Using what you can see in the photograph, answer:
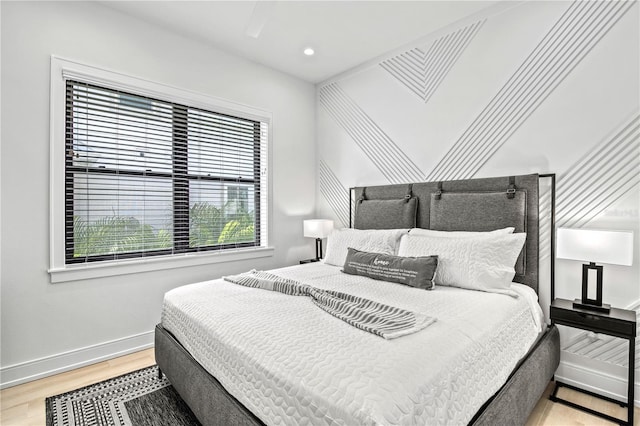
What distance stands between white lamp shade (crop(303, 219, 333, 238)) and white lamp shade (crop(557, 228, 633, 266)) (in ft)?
7.15

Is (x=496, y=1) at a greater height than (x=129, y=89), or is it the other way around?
(x=496, y=1)

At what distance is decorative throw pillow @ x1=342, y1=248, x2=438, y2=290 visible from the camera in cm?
219

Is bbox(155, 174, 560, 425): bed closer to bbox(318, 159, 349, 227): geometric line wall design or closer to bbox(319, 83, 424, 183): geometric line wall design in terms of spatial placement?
bbox(319, 83, 424, 183): geometric line wall design

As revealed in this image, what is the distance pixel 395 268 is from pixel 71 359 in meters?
2.54

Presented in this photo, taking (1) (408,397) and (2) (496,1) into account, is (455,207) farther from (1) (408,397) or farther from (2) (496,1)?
(1) (408,397)

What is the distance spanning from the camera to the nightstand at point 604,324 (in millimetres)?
1829

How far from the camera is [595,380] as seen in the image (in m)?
2.20

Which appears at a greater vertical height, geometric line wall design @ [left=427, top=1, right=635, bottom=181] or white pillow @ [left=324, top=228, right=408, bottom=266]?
geometric line wall design @ [left=427, top=1, right=635, bottom=181]

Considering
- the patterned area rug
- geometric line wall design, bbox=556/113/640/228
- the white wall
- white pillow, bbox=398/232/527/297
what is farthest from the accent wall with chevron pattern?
the patterned area rug

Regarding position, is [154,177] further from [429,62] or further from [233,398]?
[429,62]

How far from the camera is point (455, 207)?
272 cm

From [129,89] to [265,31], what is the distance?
1.29 meters

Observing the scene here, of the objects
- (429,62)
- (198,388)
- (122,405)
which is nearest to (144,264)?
(122,405)

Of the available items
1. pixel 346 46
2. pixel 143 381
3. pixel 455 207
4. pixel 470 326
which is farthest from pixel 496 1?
pixel 143 381
